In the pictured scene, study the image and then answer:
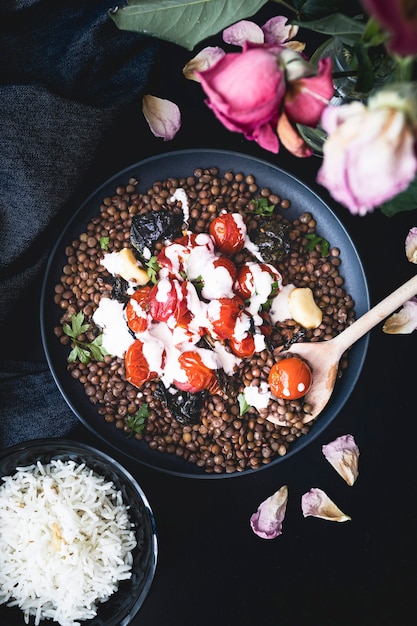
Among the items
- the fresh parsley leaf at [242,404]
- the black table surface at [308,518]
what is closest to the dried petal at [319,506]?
the black table surface at [308,518]

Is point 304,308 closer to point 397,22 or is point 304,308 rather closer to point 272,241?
point 272,241

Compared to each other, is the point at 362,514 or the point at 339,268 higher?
the point at 339,268

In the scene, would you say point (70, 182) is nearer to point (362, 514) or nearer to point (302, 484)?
point (302, 484)

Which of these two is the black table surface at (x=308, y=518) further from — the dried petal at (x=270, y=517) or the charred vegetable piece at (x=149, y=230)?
the charred vegetable piece at (x=149, y=230)

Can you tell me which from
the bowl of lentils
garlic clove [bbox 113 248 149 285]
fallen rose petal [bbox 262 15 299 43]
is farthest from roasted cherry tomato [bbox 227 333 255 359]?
fallen rose petal [bbox 262 15 299 43]

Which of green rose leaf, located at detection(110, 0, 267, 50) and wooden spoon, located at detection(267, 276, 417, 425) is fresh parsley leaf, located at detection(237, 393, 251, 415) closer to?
wooden spoon, located at detection(267, 276, 417, 425)

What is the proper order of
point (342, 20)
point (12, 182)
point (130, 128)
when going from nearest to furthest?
point (342, 20)
point (12, 182)
point (130, 128)

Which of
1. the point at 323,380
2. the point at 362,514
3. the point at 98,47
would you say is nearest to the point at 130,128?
the point at 98,47
